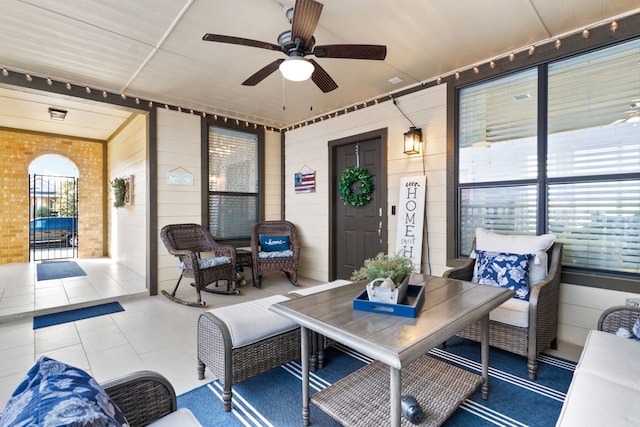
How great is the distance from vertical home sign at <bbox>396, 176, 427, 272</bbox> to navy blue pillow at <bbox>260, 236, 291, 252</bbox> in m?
1.84

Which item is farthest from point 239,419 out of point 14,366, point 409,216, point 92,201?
point 92,201

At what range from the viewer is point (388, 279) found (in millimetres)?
1741

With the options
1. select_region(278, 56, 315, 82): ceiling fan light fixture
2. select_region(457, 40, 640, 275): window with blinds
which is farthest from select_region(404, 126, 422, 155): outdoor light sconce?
select_region(278, 56, 315, 82): ceiling fan light fixture

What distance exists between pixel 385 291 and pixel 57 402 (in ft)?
4.47

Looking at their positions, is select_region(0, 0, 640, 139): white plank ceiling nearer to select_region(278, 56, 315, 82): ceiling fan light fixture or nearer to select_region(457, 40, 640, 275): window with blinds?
select_region(457, 40, 640, 275): window with blinds

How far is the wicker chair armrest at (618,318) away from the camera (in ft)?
6.42

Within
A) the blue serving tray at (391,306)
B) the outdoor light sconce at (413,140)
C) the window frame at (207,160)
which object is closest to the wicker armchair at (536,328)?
the blue serving tray at (391,306)

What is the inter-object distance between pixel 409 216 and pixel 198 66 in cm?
296

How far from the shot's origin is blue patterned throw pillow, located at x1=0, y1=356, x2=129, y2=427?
2.24ft

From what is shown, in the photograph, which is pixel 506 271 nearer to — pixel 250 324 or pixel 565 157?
pixel 565 157

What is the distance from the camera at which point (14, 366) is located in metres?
2.44

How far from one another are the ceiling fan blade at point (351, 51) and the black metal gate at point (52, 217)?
7.35m

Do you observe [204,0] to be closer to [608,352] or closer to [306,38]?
[306,38]

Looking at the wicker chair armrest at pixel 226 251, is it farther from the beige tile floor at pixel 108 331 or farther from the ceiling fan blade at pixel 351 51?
the ceiling fan blade at pixel 351 51
